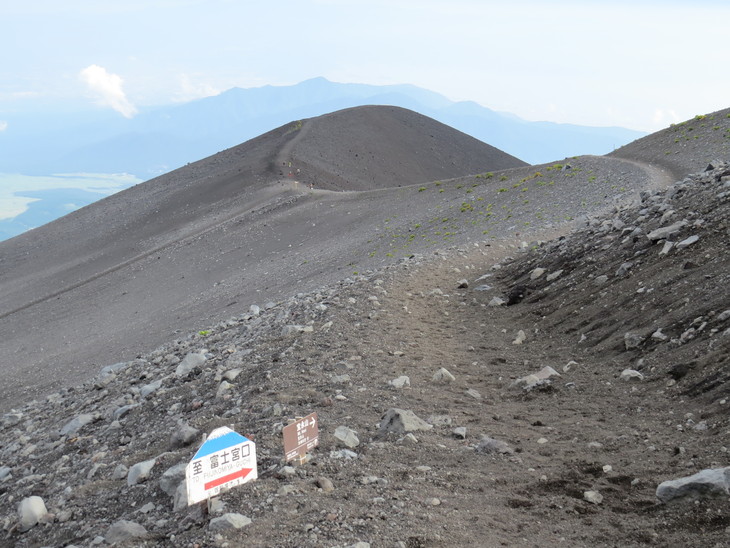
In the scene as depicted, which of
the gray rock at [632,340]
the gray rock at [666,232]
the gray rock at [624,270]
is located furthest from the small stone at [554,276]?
the gray rock at [632,340]

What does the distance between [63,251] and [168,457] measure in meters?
41.9

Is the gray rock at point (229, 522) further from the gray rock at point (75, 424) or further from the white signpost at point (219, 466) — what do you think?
the gray rock at point (75, 424)

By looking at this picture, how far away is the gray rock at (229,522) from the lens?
4.89 meters

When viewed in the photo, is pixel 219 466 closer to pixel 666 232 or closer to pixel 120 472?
pixel 120 472

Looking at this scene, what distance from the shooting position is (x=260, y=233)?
113 feet

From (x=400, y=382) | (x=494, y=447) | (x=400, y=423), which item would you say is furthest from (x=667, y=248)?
(x=400, y=423)

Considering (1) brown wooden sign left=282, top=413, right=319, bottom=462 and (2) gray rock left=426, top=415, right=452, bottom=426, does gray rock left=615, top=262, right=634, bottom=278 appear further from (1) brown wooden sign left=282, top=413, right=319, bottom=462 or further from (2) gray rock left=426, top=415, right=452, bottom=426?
(1) brown wooden sign left=282, top=413, right=319, bottom=462

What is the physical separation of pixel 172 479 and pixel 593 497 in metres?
3.80

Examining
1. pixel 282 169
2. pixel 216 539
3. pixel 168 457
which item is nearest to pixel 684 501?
pixel 216 539

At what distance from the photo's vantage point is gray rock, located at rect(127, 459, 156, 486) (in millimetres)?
6637

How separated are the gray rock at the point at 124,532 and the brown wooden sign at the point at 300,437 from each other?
4.38 feet

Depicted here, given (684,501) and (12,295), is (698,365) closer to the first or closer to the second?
(684,501)

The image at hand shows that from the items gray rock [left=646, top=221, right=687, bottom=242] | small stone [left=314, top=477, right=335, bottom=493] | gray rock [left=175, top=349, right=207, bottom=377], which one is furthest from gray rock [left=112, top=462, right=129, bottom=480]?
gray rock [left=646, top=221, right=687, bottom=242]

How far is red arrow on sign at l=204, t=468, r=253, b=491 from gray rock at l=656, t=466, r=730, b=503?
11.1 feet
